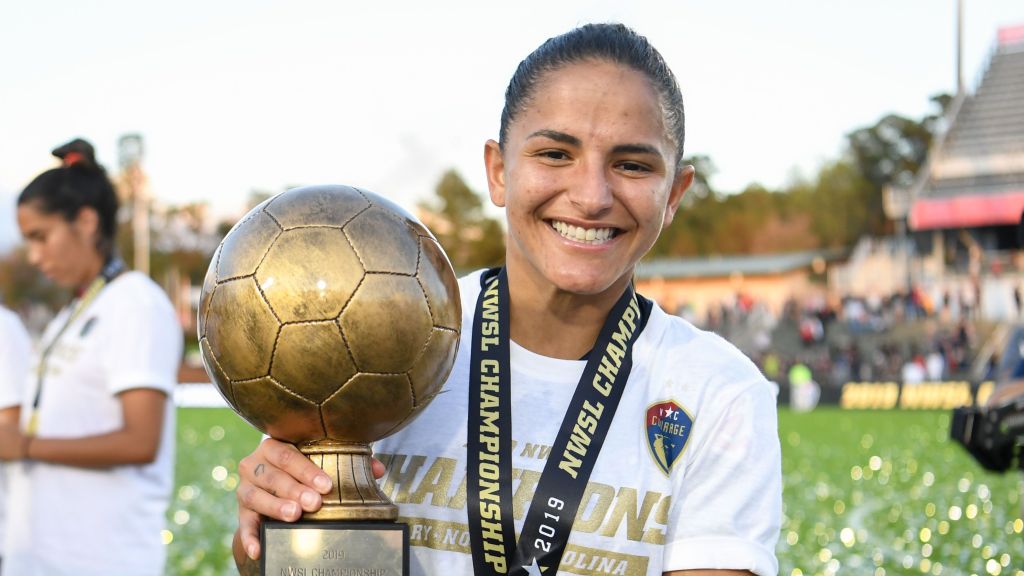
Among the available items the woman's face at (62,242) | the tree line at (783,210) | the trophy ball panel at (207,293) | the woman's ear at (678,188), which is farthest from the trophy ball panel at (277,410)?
the tree line at (783,210)

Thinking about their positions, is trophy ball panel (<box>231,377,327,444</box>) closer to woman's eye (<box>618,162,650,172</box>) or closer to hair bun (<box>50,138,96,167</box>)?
woman's eye (<box>618,162,650,172</box>)

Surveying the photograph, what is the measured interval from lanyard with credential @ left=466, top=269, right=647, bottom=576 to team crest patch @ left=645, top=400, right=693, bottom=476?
0.09 meters

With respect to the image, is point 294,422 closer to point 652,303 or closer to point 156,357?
point 652,303

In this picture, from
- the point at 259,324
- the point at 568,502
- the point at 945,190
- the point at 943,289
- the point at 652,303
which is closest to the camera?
the point at 259,324

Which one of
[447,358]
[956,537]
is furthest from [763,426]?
Result: [956,537]

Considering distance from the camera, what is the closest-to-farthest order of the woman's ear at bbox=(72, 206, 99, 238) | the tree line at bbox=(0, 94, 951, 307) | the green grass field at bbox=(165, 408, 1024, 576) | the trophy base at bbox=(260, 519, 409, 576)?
1. the trophy base at bbox=(260, 519, 409, 576)
2. the woman's ear at bbox=(72, 206, 99, 238)
3. the green grass field at bbox=(165, 408, 1024, 576)
4. the tree line at bbox=(0, 94, 951, 307)

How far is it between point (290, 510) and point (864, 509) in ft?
36.2

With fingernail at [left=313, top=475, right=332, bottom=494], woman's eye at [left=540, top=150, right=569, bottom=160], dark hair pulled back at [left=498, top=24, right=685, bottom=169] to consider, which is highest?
dark hair pulled back at [left=498, top=24, right=685, bottom=169]

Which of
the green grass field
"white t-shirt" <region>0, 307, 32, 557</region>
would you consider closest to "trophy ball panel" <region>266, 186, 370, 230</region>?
"white t-shirt" <region>0, 307, 32, 557</region>

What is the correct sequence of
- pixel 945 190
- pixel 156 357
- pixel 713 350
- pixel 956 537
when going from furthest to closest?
1. pixel 945 190
2. pixel 956 537
3. pixel 156 357
4. pixel 713 350

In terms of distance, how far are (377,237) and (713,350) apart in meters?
0.76

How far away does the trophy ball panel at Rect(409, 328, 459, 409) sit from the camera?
1941 mm

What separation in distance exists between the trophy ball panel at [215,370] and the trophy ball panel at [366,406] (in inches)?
6.5

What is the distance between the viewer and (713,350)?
→ 2.35 m
